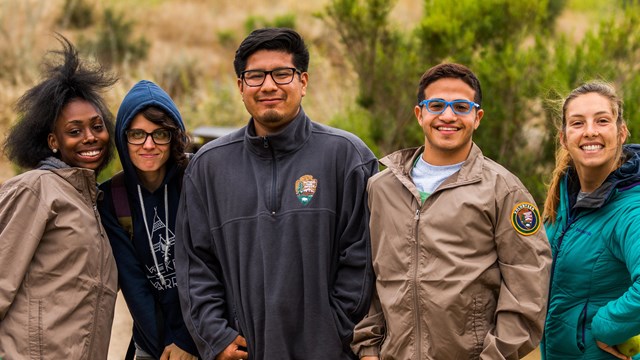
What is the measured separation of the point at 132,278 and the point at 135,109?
768 mm

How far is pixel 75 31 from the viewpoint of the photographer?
1628 centimetres

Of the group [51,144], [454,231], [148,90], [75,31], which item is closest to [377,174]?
[454,231]

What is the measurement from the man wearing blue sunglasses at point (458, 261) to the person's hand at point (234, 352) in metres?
0.53

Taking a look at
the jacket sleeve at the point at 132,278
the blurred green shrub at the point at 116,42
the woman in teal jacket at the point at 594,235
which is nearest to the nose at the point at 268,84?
the jacket sleeve at the point at 132,278

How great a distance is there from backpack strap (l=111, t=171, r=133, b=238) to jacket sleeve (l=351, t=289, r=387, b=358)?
117 cm

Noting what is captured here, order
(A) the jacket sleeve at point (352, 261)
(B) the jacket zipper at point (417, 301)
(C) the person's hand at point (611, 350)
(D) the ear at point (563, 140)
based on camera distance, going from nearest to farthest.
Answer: (B) the jacket zipper at point (417, 301) → (C) the person's hand at point (611, 350) → (A) the jacket sleeve at point (352, 261) → (D) the ear at point (563, 140)

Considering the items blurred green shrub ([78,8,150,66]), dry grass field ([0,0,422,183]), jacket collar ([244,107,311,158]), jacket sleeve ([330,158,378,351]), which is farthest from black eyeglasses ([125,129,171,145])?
blurred green shrub ([78,8,150,66])

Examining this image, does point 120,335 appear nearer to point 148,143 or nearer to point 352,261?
point 148,143

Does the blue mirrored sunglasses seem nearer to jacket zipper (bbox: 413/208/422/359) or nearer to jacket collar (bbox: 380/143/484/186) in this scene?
jacket collar (bbox: 380/143/484/186)

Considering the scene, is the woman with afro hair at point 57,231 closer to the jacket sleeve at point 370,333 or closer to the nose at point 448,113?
the jacket sleeve at point 370,333

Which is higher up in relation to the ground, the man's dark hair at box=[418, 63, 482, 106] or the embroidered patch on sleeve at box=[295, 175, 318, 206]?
the man's dark hair at box=[418, 63, 482, 106]

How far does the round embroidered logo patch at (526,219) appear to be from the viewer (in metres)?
2.88

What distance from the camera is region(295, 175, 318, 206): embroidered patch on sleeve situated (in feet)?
10.6

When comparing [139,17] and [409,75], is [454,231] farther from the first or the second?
[139,17]
